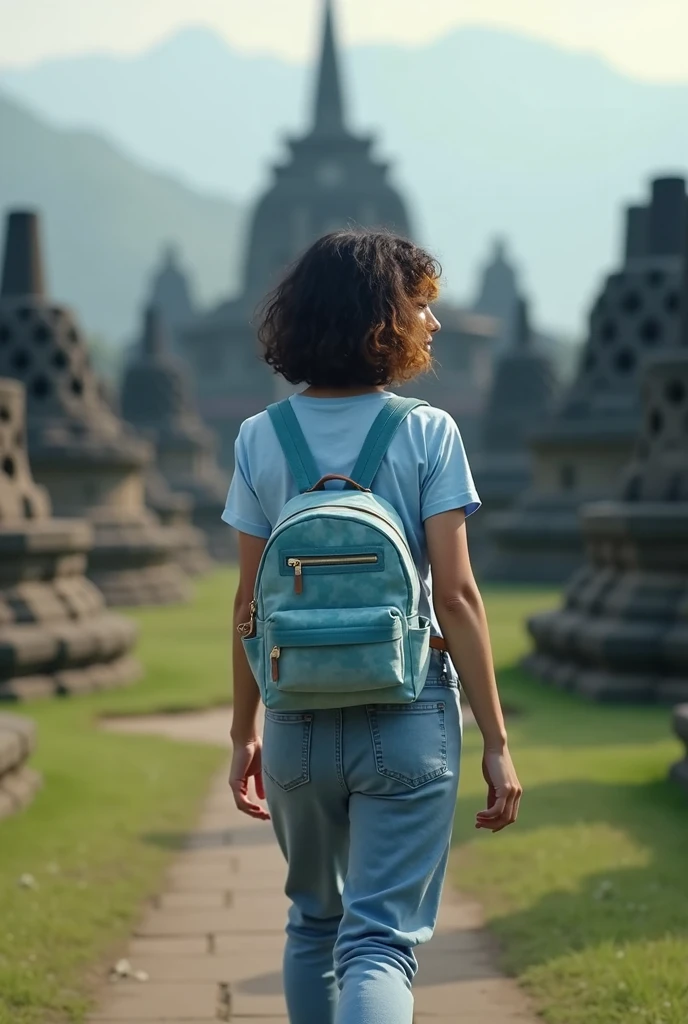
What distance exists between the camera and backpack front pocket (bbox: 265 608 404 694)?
114 inches

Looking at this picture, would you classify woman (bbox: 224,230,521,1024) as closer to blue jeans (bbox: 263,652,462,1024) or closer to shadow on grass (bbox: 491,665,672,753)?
blue jeans (bbox: 263,652,462,1024)

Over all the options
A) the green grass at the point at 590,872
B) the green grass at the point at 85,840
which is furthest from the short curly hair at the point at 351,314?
the green grass at the point at 85,840

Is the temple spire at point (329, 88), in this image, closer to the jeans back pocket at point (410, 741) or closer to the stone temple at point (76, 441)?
the stone temple at point (76, 441)

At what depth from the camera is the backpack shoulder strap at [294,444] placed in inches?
121

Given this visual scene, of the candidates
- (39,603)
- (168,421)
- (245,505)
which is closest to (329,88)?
(168,421)

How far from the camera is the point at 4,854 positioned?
601cm

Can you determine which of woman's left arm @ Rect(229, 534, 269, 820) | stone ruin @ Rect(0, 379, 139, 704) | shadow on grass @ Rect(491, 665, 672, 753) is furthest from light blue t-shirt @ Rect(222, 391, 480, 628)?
stone ruin @ Rect(0, 379, 139, 704)

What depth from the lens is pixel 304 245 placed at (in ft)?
169

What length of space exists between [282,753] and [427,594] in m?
0.41

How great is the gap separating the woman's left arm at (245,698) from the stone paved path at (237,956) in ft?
3.41

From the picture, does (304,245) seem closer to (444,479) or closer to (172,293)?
(172,293)

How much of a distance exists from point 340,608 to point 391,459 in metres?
0.32

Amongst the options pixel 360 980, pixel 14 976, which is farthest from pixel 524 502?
pixel 360 980

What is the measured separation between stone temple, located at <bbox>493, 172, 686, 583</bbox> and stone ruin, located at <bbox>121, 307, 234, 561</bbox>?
954 centimetres
